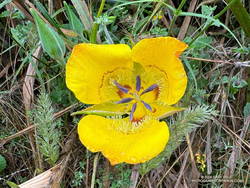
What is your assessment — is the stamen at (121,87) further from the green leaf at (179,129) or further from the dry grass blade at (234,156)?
the dry grass blade at (234,156)

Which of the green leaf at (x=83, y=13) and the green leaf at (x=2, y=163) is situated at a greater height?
the green leaf at (x=83, y=13)

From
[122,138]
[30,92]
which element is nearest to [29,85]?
[30,92]

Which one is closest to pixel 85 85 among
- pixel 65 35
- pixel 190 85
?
pixel 65 35

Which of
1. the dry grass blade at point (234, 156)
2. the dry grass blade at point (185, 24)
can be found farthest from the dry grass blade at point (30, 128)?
the dry grass blade at point (234, 156)

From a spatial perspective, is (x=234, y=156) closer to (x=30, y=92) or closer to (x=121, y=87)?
(x=121, y=87)

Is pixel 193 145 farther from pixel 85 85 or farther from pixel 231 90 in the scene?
pixel 85 85

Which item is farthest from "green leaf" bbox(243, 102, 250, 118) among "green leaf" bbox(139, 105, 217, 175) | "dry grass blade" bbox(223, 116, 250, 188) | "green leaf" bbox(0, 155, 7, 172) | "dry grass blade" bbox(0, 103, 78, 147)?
"green leaf" bbox(0, 155, 7, 172)

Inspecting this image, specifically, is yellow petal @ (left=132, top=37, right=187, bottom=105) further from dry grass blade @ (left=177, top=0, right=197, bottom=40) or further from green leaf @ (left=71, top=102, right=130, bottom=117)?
dry grass blade @ (left=177, top=0, right=197, bottom=40)
